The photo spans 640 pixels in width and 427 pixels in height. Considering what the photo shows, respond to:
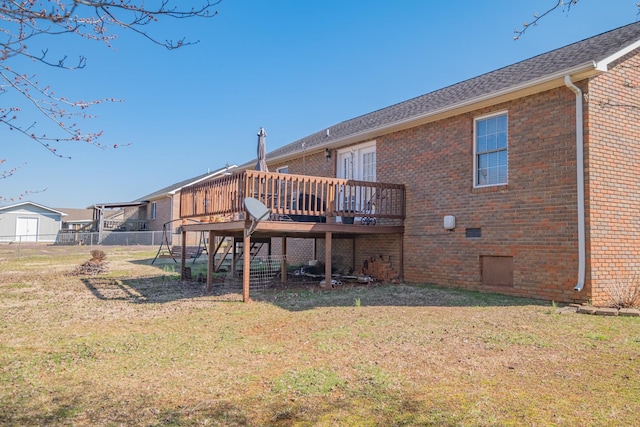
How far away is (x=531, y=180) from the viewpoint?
8.45 m

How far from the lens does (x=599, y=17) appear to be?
14.6ft

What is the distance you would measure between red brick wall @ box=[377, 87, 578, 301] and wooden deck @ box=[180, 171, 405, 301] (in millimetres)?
758

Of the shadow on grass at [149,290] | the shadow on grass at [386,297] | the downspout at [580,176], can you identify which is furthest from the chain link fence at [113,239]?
the downspout at [580,176]

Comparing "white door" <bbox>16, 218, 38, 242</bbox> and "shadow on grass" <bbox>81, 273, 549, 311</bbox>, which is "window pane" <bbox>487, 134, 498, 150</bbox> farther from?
"white door" <bbox>16, 218, 38, 242</bbox>

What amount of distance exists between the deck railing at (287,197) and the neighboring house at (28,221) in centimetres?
3237

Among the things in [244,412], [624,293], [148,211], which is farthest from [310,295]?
[148,211]

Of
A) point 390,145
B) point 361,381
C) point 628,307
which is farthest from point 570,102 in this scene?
point 361,381

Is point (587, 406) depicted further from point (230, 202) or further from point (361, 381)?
point (230, 202)

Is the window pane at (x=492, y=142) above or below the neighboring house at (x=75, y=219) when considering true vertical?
above

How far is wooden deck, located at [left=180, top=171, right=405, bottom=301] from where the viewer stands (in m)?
8.93

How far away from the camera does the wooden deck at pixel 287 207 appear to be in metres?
8.93

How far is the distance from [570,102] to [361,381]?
6652mm

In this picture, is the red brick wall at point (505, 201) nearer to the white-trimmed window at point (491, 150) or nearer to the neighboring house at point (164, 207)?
the white-trimmed window at point (491, 150)

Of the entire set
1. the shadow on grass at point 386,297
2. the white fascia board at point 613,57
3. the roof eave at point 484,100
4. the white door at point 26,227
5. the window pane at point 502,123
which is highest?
the white fascia board at point 613,57
